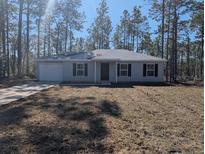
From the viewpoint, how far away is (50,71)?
94.9 ft

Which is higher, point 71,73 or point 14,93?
point 71,73

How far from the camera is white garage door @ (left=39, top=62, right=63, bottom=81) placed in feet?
94.1

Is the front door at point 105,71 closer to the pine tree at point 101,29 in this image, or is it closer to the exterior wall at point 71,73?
the exterior wall at point 71,73

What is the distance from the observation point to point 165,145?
6109mm

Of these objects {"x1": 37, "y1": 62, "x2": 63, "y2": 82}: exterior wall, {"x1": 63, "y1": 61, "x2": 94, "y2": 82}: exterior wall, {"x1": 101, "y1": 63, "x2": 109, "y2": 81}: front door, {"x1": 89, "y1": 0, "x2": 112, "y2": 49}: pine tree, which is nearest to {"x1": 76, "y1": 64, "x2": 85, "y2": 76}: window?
{"x1": 63, "y1": 61, "x2": 94, "y2": 82}: exterior wall

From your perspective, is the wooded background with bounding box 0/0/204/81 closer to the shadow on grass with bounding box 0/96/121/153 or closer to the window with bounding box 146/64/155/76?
the window with bounding box 146/64/155/76

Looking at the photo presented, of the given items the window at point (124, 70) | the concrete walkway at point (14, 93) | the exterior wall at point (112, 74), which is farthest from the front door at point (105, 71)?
the concrete walkway at point (14, 93)

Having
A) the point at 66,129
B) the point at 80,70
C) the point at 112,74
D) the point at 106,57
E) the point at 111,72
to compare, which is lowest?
the point at 66,129

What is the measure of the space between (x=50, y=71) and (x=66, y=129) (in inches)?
857

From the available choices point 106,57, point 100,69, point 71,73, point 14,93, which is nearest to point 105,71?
point 100,69

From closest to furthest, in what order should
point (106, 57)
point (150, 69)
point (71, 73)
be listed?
point (106, 57) < point (71, 73) < point (150, 69)

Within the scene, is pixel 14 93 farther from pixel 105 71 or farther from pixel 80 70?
pixel 105 71

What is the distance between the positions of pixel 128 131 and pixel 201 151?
205 cm

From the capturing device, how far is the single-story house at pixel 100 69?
2839 centimetres
